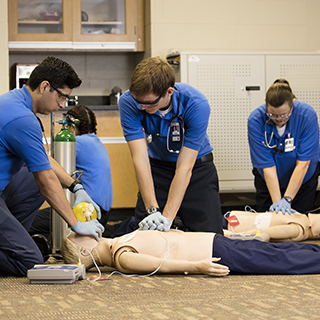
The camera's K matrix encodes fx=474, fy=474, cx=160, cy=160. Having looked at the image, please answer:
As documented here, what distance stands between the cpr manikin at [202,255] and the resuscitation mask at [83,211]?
0.30 meters

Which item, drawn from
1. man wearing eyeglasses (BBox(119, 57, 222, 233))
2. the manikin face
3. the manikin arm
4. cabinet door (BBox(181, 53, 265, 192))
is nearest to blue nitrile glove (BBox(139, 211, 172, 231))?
man wearing eyeglasses (BBox(119, 57, 222, 233))

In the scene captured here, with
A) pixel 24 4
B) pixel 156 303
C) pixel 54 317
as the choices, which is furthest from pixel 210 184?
pixel 24 4

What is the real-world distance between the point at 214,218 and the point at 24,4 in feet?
9.46

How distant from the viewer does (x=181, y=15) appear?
4.39 m

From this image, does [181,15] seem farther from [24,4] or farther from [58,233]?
[58,233]

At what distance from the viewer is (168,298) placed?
1671 mm

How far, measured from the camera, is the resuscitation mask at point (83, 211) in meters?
2.33

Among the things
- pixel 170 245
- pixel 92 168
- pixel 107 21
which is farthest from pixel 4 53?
pixel 170 245

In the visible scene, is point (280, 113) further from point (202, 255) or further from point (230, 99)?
point (202, 255)

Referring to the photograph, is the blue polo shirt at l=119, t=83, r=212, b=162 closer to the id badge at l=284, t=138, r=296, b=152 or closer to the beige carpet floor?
the beige carpet floor

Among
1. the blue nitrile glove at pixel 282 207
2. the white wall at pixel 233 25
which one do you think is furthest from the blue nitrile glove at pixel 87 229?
the white wall at pixel 233 25

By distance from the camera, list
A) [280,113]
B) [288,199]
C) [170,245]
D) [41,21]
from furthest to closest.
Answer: [41,21] < [288,199] < [280,113] < [170,245]

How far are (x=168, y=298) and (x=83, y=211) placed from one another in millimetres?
806

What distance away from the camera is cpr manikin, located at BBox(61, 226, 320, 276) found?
79.3 inches
